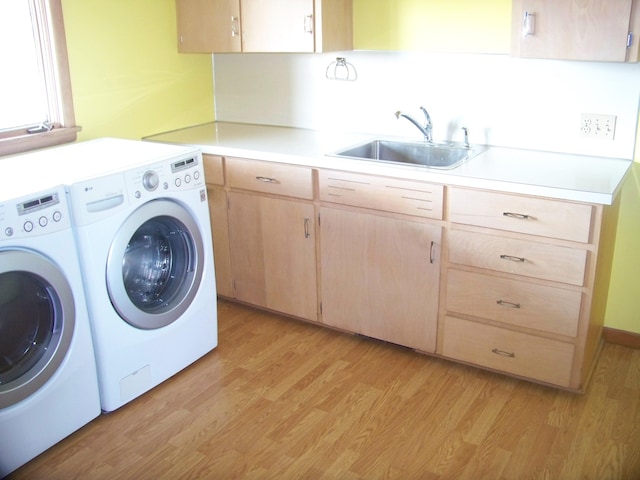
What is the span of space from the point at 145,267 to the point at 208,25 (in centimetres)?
141

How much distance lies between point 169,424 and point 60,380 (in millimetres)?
447

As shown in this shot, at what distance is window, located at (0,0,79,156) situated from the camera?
2.84m

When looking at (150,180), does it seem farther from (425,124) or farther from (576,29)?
(576,29)

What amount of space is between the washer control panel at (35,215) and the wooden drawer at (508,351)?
1.59 m

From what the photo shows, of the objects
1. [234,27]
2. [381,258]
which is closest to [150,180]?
[381,258]

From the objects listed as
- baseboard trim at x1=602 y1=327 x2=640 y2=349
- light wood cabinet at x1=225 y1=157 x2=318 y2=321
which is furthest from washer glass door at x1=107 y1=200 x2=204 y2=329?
baseboard trim at x1=602 y1=327 x2=640 y2=349

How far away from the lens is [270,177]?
10.1 feet

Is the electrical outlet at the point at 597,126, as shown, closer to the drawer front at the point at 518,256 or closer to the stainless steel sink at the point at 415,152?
the stainless steel sink at the point at 415,152

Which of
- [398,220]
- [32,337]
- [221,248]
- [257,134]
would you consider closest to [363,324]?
[398,220]

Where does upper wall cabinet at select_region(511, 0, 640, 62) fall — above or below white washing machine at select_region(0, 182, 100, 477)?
above

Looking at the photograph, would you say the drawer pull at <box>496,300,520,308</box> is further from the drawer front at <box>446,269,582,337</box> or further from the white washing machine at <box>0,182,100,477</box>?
the white washing machine at <box>0,182,100,477</box>

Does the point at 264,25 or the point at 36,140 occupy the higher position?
the point at 264,25

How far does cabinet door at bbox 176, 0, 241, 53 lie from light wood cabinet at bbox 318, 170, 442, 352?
0.96 meters

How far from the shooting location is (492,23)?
2.86 metres
